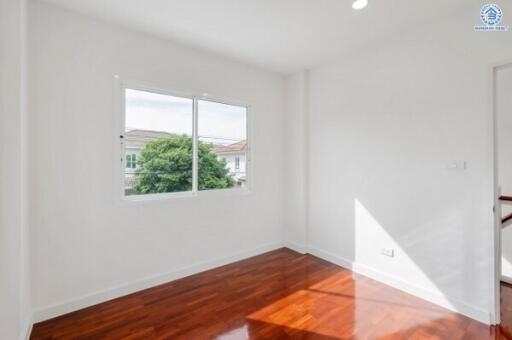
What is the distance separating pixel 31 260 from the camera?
2283 mm

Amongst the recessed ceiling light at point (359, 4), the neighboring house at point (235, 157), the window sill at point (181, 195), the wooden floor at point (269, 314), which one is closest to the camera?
the wooden floor at point (269, 314)

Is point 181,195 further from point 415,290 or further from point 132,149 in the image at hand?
point 415,290

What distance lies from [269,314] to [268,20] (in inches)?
114

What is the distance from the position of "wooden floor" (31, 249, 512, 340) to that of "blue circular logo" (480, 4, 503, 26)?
262 cm

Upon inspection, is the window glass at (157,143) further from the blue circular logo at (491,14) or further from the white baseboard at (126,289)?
the blue circular logo at (491,14)

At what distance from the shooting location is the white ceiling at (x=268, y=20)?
237 cm

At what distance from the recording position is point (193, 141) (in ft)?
10.9

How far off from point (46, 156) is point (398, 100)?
12.0 feet

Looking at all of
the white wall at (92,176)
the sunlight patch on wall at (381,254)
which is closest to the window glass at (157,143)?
the white wall at (92,176)

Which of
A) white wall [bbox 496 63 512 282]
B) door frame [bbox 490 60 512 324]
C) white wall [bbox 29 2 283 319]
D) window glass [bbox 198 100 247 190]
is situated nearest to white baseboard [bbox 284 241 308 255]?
window glass [bbox 198 100 247 190]

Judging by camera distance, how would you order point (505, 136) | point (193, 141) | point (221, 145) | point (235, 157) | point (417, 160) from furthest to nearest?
point (235, 157), point (221, 145), point (193, 141), point (505, 136), point (417, 160)

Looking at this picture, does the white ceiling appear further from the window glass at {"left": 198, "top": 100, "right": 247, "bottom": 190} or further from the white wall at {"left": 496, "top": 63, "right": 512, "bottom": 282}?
the white wall at {"left": 496, "top": 63, "right": 512, "bottom": 282}

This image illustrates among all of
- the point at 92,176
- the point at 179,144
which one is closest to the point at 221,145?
the point at 179,144

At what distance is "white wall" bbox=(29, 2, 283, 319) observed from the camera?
2340 mm
